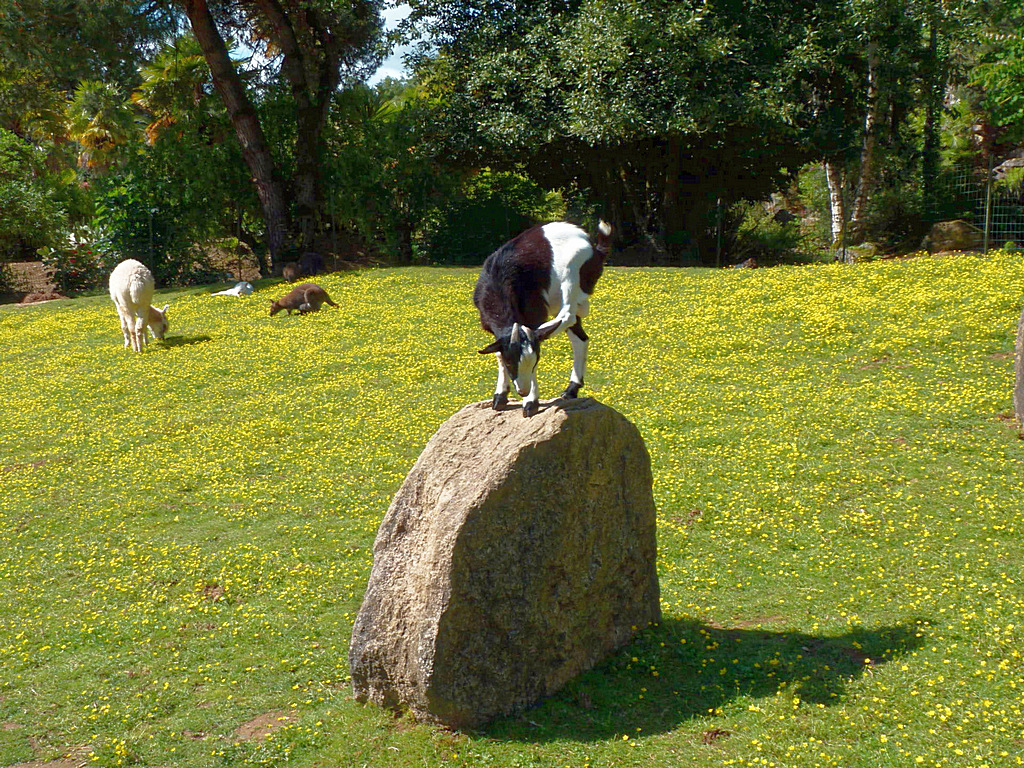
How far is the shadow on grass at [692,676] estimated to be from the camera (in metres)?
6.59

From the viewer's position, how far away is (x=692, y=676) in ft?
23.2

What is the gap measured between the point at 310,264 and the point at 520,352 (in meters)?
24.2

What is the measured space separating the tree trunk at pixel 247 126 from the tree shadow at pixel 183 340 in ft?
31.6

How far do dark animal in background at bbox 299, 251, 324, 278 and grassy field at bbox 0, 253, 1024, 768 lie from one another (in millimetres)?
9557

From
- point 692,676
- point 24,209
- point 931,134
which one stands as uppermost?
point 931,134

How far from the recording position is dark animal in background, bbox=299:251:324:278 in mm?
29922

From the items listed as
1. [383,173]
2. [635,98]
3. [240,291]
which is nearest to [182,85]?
[383,173]

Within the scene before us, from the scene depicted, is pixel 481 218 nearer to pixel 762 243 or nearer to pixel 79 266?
pixel 762 243

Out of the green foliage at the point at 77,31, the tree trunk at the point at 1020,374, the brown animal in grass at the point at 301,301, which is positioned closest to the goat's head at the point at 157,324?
the brown animal in grass at the point at 301,301

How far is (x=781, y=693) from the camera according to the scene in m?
6.72

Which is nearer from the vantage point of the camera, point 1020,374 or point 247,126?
point 1020,374

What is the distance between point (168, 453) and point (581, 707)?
30.6 ft

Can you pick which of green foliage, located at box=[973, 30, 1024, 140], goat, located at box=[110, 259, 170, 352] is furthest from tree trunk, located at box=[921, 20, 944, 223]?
goat, located at box=[110, 259, 170, 352]

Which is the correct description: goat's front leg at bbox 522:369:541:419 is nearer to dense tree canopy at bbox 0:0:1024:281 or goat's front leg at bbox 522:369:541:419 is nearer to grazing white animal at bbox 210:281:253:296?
dense tree canopy at bbox 0:0:1024:281
